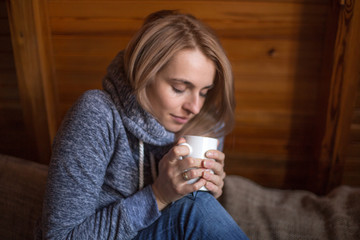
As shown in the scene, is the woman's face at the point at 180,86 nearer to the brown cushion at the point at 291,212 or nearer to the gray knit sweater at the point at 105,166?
the gray knit sweater at the point at 105,166

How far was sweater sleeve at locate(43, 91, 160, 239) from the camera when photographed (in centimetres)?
81

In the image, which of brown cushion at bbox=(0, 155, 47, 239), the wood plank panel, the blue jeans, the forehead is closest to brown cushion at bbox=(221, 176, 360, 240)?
the blue jeans

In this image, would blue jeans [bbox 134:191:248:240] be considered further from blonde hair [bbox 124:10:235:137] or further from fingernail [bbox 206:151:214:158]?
blonde hair [bbox 124:10:235:137]

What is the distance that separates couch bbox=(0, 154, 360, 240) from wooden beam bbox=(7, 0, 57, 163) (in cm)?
22

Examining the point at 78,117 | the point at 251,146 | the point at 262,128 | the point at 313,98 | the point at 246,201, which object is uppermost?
the point at 78,117

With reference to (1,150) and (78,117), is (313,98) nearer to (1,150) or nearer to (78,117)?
(78,117)

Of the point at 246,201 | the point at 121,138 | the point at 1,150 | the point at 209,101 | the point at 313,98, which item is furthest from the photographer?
the point at 1,150

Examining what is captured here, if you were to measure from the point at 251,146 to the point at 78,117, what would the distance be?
982mm

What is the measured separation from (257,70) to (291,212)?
0.66 metres

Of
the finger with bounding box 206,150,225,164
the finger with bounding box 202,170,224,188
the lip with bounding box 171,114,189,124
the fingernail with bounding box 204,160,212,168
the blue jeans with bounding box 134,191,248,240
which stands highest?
the lip with bounding box 171,114,189,124

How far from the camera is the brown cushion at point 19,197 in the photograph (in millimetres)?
1152

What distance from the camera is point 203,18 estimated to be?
1351mm

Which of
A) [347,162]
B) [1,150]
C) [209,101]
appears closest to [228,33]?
[209,101]

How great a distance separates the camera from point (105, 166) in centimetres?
90
